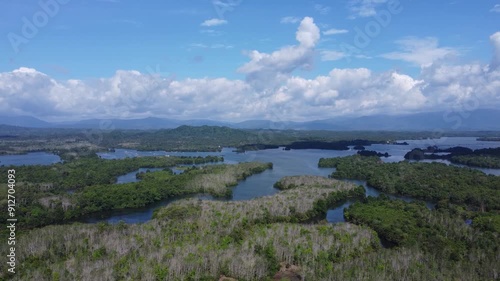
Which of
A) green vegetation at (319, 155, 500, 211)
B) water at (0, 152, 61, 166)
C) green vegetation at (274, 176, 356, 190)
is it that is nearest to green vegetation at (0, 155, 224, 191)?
water at (0, 152, 61, 166)

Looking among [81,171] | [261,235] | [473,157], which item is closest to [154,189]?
[81,171]

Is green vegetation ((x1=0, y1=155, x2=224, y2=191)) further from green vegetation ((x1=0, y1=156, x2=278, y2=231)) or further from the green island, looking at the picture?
the green island

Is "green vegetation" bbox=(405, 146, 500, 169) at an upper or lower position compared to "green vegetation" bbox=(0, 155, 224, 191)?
upper

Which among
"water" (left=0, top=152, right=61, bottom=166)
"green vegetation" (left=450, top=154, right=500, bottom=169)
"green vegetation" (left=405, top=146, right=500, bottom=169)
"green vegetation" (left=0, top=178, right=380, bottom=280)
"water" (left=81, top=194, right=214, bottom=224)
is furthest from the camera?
"water" (left=0, top=152, right=61, bottom=166)

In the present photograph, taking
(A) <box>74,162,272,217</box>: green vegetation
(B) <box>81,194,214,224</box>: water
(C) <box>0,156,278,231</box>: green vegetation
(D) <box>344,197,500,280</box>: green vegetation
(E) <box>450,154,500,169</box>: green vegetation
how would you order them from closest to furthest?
1. (D) <box>344,197,500,280</box>: green vegetation
2. (C) <box>0,156,278,231</box>: green vegetation
3. (B) <box>81,194,214,224</box>: water
4. (A) <box>74,162,272,217</box>: green vegetation
5. (E) <box>450,154,500,169</box>: green vegetation

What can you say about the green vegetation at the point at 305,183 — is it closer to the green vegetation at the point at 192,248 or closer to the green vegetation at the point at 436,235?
the green vegetation at the point at 436,235

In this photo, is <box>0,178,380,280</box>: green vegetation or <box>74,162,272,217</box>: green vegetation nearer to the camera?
<box>0,178,380,280</box>: green vegetation

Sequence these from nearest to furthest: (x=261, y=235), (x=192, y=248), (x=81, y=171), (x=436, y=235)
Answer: (x=192, y=248), (x=261, y=235), (x=436, y=235), (x=81, y=171)

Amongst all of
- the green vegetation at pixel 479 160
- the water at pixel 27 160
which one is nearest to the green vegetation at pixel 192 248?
the green vegetation at pixel 479 160

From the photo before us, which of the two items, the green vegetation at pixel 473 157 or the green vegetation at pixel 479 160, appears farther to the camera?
the green vegetation at pixel 473 157

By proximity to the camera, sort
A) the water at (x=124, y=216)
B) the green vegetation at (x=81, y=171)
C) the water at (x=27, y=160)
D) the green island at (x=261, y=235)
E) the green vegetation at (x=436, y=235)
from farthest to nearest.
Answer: the water at (x=27, y=160) < the green vegetation at (x=81, y=171) < the water at (x=124, y=216) < the green vegetation at (x=436, y=235) < the green island at (x=261, y=235)

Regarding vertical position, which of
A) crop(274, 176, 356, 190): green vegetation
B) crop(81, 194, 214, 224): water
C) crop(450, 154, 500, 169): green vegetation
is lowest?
crop(81, 194, 214, 224): water

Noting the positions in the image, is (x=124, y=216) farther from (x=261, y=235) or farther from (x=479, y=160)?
(x=479, y=160)
